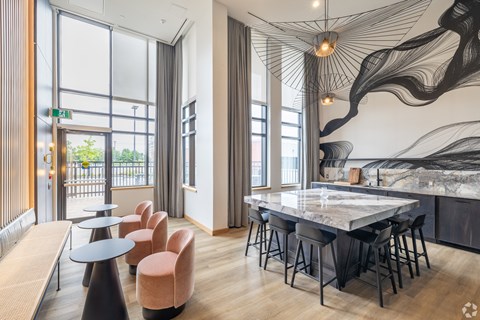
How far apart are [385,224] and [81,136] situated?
246 inches

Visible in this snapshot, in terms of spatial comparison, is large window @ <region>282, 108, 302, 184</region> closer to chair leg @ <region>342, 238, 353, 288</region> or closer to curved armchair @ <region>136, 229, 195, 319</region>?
chair leg @ <region>342, 238, 353, 288</region>

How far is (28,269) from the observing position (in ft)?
6.02

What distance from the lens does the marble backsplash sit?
3.77 m

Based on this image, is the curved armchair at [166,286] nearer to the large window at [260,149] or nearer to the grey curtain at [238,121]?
the grey curtain at [238,121]

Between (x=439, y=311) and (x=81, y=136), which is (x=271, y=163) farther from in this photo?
(x=81, y=136)

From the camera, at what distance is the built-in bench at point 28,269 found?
1.37 meters

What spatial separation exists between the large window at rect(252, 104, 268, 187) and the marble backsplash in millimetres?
2463

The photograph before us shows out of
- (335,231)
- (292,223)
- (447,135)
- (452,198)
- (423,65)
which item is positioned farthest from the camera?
(423,65)

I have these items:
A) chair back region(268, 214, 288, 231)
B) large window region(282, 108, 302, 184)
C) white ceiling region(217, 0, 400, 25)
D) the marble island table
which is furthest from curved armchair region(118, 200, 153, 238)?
white ceiling region(217, 0, 400, 25)

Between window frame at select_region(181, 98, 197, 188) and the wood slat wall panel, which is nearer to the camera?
the wood slat wall panel

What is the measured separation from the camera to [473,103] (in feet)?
12.3

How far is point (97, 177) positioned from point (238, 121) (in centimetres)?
374

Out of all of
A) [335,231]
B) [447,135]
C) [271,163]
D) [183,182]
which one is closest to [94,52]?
[183,182]
